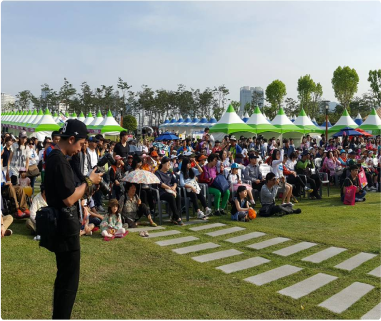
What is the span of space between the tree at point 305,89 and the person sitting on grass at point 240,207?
2232 inches

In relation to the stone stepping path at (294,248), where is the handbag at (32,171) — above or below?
above

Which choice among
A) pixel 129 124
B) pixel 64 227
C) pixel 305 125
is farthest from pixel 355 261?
pixel 129 124

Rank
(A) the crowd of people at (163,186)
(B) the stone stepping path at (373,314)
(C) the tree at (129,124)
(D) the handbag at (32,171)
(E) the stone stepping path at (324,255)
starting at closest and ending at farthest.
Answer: (B) the stone stepping path at (373,314)
(E) the stone stepping path at (324,255)
(A) the crowd of people at (163,186)
(D) the handbag at (32,171)
(C) the tree at (129,124)

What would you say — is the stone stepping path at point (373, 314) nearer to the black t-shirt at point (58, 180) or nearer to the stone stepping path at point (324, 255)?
the stone stepping path at point (324, 255)

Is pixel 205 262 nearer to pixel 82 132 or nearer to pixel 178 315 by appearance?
pixel 178 315

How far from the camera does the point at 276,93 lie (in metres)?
60.0

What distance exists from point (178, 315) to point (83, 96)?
7435 centimetres

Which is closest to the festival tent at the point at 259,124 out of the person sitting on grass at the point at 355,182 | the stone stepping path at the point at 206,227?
the person sitting on grass at the point at 355,182

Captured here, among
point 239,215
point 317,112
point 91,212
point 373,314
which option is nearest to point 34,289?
point 91,212

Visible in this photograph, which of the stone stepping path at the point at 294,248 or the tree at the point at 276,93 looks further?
the tree at the point at 276,93

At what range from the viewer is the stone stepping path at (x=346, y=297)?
367 centimetres

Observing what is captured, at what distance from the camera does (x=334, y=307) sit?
3.67 metres

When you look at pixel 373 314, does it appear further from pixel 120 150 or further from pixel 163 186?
pixel 120 150

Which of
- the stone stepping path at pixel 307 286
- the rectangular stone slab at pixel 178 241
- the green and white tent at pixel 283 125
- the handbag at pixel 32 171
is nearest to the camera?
the stone stepping path at pixel 307 286
